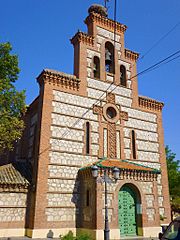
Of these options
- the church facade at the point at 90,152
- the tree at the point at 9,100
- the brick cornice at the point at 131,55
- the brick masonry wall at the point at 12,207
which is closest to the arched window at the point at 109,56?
the church facade at the point at 90,152

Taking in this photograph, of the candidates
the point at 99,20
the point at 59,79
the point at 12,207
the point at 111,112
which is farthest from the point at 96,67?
the point at 12,207

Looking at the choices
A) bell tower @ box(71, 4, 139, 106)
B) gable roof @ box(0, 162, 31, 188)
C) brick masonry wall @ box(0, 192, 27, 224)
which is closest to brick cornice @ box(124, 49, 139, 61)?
bell tower @ box(71, 4, 139, 106)

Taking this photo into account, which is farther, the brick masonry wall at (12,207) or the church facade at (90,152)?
the church facade at (90,152)

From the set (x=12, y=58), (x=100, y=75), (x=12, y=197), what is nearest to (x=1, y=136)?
(x=12, y=197)

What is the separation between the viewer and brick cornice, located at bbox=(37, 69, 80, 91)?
1644cm

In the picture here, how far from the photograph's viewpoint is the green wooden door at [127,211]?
15.1 m

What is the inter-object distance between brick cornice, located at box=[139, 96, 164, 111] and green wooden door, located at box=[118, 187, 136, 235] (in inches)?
300

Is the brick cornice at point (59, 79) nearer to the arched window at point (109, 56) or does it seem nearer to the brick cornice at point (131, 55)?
the arched window at point (109, 56)

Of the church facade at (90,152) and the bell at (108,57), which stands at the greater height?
the bell at (108,57)

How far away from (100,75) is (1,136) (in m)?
8.93

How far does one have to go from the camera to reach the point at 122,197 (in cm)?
1553

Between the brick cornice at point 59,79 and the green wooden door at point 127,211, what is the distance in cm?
786

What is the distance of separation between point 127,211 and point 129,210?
0.58 ft

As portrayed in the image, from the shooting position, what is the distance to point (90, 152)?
54.0 ft
